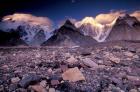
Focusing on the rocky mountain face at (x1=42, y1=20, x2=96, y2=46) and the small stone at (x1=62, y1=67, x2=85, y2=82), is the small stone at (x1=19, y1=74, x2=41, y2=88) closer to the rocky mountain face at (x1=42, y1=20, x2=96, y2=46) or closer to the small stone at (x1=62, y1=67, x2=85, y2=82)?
the small stone at (x1=62, y1=67, x2=85, y2=82)

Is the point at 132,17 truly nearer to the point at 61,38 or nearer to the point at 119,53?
the point at 61,38

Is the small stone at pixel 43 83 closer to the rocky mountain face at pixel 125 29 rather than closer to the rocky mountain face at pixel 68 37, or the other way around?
the rocky mountain face at pixel 68 37

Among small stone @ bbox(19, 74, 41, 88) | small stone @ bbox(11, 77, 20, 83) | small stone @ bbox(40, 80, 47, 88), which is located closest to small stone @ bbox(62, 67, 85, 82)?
small stone @ bbox(40, 80, 47, 88)

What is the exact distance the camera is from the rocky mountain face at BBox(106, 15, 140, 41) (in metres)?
171

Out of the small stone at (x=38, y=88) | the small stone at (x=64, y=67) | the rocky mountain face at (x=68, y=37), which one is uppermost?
the rocky mountain face at (x=68, y=37)

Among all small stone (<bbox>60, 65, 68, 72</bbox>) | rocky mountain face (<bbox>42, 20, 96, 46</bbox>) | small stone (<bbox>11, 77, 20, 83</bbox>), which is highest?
rocky mountain face (<bbox>42, 20, 96, 46</bbox>)

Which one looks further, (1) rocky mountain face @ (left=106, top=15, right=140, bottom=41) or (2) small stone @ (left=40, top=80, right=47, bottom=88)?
(1) rocky mountain face @ (left=106, top=15, right=140, bottom=41)

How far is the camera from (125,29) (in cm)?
18138

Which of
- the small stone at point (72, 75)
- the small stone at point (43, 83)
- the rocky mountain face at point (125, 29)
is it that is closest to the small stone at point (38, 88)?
the small stone at point (43, 83)

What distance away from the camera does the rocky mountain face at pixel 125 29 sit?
171300mm

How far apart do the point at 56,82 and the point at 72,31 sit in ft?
572

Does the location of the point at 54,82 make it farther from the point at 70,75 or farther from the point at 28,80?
the point at 28,80

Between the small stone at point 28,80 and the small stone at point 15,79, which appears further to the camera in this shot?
the small stone at point 15,79

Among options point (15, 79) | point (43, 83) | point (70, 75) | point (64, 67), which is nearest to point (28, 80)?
point (43, 83)
